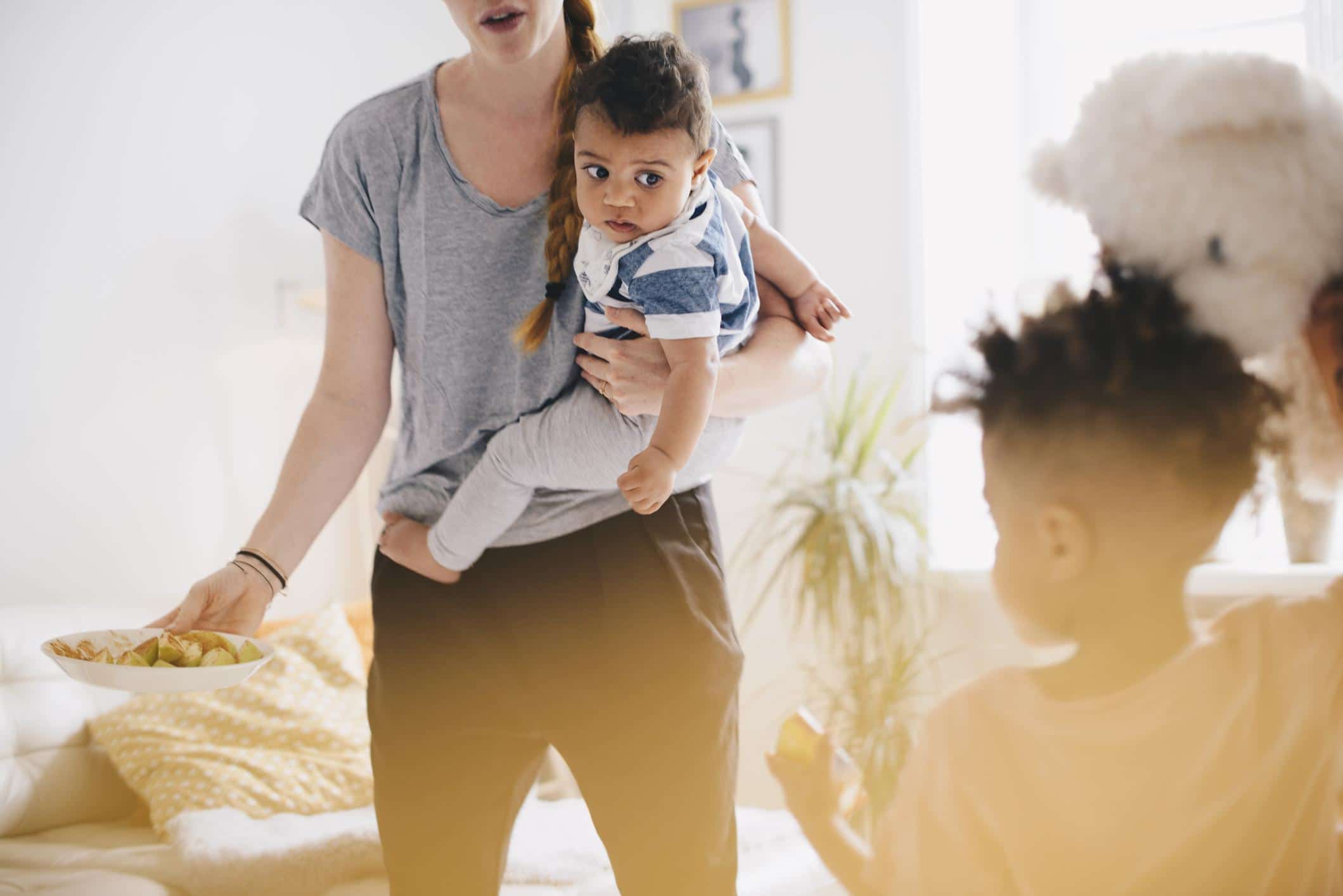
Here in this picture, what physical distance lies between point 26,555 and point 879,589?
1.67 meters

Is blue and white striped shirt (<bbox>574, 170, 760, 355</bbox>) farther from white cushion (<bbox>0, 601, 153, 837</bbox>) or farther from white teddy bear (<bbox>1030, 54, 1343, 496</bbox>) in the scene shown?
white cushion (<bbox>0, 601, 153, 837</bbox>)

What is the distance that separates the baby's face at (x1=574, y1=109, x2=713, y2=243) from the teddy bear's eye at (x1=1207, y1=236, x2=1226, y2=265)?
14.8 inches

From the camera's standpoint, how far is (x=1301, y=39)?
35.1 inches

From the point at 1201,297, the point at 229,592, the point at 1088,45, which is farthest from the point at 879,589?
the point at 1201,297

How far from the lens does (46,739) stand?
178 cm

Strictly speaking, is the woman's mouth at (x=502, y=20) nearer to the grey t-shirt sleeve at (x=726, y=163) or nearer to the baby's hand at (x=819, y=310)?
the grey t-shirt sleeve at (x=726, y=163)

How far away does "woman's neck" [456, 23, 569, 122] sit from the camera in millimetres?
896

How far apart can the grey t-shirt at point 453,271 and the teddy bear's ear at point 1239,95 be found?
425mm

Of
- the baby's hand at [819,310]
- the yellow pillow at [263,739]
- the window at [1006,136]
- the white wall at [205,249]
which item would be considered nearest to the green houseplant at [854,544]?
the white wall at [205,249]

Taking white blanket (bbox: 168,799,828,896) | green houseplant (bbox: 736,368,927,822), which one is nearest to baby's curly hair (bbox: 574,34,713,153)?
white blanket (bbox: 168,799,828,896)

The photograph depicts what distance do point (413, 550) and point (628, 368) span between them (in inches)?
10.3

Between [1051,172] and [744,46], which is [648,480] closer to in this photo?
[1051,172]

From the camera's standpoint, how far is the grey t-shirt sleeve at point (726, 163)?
0.92 metres

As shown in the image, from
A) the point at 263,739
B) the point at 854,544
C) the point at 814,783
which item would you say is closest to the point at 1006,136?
the point at 814,783
